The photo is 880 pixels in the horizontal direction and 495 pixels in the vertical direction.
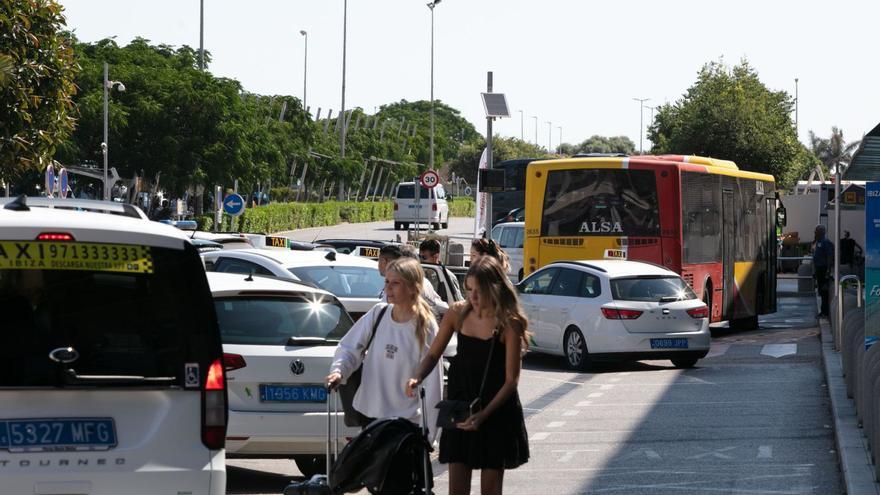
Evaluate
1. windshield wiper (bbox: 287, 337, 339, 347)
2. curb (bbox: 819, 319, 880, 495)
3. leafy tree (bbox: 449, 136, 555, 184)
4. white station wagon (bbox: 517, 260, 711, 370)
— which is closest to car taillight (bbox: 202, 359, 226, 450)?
windshield wiper (bbox: 287, 337, 339, 347)

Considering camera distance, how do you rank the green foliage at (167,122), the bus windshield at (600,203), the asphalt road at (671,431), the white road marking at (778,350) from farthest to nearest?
the green foliage at (167,122) → the bus windshield at (600,203) → the white road marking at (778,350) → the asphalt road at (671,431)

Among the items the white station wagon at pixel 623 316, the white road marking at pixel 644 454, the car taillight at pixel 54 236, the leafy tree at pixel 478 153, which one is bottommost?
the white road marking at pixel 644 454

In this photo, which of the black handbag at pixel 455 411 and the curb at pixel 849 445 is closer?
the black handbag at pixel 455 411

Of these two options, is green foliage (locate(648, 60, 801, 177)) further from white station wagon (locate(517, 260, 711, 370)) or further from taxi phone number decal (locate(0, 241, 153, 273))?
taxi phone number decal (locate(0, 241, 153, 273))

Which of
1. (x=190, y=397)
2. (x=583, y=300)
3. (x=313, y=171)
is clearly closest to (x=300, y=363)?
(x=190, y=397)

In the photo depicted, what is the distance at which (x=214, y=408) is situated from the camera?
6438mm

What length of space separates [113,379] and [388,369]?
2.15 m

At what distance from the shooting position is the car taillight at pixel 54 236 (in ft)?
20.0

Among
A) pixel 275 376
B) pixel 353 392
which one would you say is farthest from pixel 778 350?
pixel 353 392

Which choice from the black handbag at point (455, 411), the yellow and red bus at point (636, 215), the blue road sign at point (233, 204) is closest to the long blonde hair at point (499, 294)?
the black handbag at point (455, 411)

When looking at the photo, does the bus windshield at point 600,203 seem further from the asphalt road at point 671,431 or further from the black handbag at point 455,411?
the black handbag at point 455,411

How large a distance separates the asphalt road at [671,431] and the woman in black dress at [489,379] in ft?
10.4

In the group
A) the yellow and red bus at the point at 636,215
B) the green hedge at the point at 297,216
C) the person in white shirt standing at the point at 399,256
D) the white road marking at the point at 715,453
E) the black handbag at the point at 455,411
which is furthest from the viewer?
the green hedge at the point at 297,216

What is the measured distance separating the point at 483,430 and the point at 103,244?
7.38 feet
